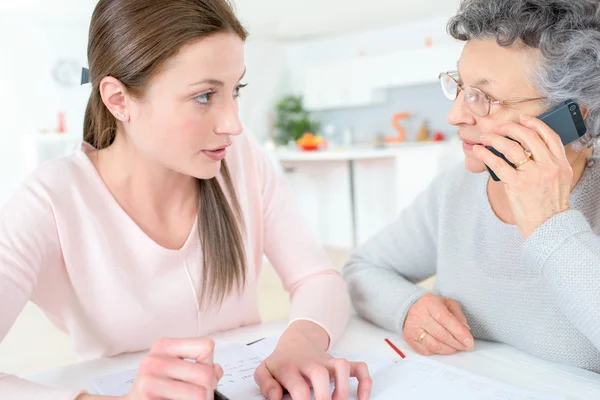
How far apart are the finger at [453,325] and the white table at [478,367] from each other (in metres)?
0.03

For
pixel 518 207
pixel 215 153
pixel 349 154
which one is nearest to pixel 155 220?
pixel 215 153

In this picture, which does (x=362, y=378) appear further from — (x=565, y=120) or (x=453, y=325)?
(x=565, y=120)

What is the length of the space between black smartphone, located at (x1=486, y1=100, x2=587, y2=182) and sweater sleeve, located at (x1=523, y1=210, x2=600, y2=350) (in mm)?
148

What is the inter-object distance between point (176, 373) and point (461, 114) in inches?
27.4

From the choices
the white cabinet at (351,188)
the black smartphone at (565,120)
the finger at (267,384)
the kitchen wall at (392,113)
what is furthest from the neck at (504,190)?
the kitchen wall at (392,113)

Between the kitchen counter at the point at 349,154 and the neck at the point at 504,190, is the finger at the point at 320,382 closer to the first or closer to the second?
the neck at the point at 504,190

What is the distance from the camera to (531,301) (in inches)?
45.8

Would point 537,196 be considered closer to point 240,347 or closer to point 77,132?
point 240,347

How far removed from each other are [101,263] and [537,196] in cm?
80

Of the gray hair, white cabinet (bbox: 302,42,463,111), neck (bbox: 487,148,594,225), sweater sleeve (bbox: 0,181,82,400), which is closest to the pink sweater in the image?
sweater sleeve (bbox: 0,181,82,400)

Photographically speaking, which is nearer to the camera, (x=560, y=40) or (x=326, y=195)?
(x=560, y=40)

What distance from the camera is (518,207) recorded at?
1.02 m

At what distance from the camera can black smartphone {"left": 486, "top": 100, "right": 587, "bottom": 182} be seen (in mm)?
1069

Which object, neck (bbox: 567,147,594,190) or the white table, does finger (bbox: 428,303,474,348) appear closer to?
the white table
